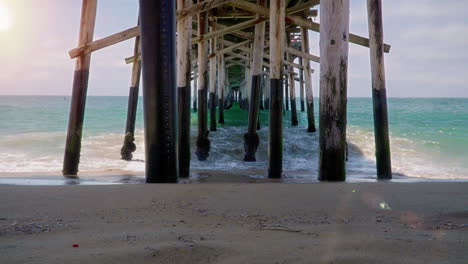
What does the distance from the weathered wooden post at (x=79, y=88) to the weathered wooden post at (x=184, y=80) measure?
3.75ft

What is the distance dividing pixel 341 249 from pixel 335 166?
254 centimetres

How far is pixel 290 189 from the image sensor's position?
116 inches

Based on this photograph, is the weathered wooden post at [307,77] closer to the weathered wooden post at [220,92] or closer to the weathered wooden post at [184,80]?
the weathered wooden post at [220,92]

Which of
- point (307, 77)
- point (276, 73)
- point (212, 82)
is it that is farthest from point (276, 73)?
point (307, 77)

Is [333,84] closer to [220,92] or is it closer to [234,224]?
[234,224]

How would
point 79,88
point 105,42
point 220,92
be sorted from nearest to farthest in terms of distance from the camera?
point 105,42, point 79,88, point 220,92

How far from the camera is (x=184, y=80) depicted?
5633 millimetres

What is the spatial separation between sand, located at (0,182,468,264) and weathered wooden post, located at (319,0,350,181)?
2.98 feet

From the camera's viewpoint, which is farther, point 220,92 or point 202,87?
point 220,92

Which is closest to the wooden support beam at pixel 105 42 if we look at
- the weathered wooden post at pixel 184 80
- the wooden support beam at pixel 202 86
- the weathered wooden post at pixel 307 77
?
the weathered wooden post at pixel 184 80

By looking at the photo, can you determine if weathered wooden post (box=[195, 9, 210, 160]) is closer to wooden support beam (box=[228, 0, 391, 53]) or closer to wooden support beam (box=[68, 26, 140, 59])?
wooden support beam (box=[228, 0, 391, 53])

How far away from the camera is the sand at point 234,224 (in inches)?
55.5

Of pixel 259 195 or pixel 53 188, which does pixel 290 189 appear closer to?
pixel 259 195

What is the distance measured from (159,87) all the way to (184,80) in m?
2.53
